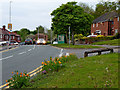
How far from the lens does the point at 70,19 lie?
42.6m

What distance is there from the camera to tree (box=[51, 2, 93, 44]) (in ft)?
139

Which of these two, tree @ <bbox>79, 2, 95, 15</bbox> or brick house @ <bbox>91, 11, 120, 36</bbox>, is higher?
tree @ <bbox>79, 2, 95, 15</bbox>

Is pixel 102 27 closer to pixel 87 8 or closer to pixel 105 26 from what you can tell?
pixel 105 26

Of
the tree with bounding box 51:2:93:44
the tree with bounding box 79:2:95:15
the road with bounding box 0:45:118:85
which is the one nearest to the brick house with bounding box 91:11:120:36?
the tree with bounding box 51:2:93:44

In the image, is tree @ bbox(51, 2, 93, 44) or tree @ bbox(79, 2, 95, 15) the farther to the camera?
tree @ bbox(79, 2, 95, 15)

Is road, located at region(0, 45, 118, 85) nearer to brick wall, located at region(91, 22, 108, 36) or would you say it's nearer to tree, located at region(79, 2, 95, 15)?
brick wall, located at region(91, 22, 108, 36)

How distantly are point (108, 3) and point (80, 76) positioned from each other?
771cm

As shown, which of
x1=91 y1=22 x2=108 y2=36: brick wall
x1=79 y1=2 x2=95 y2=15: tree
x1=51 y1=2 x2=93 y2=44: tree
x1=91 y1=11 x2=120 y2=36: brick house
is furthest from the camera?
x1=79 y1=2 x2=95 y2=15: tree

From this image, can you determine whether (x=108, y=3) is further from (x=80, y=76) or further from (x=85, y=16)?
(x=85, y=16)

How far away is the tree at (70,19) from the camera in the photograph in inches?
1671

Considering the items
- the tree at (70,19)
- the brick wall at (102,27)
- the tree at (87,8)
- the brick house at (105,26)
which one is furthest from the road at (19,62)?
the tree at (87,8)

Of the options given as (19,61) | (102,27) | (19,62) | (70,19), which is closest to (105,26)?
(102,27)

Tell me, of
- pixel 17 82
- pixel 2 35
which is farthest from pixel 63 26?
pixel 2 35

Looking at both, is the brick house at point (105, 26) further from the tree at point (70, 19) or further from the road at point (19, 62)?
the road at point (19, 62)
